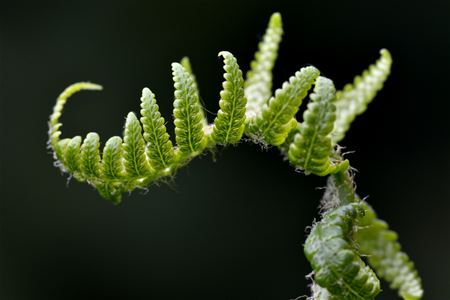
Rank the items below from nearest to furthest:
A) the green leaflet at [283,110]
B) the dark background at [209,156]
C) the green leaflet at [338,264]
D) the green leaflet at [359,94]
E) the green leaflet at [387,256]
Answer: the green leaflet at [338,264], the green leaflet at [283,110], the green leaflet at [387,256], the green leaflet at [359,94], the dark background at [209,156]

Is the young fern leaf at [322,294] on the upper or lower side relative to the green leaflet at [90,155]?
lower

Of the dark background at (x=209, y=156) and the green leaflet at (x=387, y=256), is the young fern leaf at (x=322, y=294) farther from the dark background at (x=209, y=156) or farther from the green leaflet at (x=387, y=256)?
the dark background at (x=209, y=156)

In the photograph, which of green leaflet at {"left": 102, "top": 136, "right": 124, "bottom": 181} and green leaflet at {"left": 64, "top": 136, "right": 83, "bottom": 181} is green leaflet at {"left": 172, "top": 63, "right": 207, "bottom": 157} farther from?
green leaflet at {"left": 64, "top": 136, "right": 83, "bottom": 181}

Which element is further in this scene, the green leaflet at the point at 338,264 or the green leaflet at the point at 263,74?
the green leaflet at the point at 263,74

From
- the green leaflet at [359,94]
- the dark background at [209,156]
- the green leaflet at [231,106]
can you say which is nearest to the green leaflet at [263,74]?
the green leaflet at [359,94]

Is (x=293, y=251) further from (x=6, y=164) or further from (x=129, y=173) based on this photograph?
(x=129, y=173)

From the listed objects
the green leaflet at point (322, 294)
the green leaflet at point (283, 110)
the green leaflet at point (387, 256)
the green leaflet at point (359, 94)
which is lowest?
the green leaflet at point (322, 294)

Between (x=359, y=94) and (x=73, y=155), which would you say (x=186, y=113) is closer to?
(x=73, y=155)
